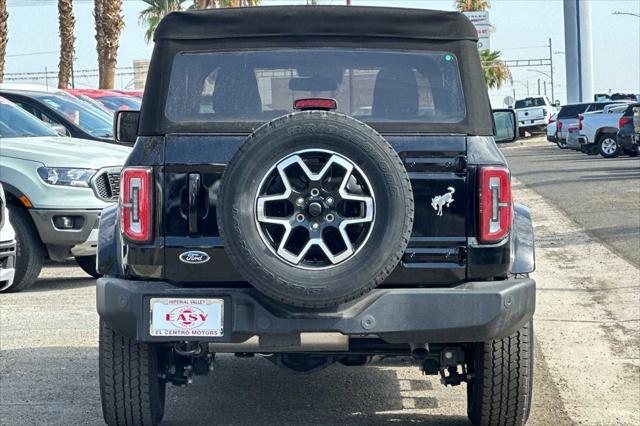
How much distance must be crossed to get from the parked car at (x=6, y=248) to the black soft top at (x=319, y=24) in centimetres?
482

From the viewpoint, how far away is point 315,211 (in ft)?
16.6

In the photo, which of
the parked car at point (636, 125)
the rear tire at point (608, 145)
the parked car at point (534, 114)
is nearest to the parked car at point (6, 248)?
the parked car at point (636, 125)

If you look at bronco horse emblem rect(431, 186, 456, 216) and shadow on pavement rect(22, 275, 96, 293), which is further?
shadow on pavement rect(22, 275, 96, 293)

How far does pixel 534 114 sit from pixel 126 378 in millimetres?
58442

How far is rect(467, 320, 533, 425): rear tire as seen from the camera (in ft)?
18.9

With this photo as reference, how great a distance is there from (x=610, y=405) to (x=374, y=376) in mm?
1478

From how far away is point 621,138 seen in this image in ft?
107

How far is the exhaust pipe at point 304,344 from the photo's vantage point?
536 cm

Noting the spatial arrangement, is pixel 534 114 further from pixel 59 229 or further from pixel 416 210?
pixel 416 210

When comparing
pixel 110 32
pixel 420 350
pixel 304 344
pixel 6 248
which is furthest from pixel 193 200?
pixel 110 32

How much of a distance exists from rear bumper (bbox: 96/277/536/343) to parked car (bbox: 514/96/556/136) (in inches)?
2267

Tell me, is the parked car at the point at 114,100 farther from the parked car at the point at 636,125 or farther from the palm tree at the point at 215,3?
the palm tree at the point at 215,3

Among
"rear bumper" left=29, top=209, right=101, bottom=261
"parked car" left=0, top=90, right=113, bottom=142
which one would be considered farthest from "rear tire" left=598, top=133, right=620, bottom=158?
"rear bumper" left=29, top=209, right=101, bottom=261

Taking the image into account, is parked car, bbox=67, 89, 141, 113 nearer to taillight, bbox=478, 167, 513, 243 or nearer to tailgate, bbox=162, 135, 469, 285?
tailgate, bbox=162, 135, 469, 285
